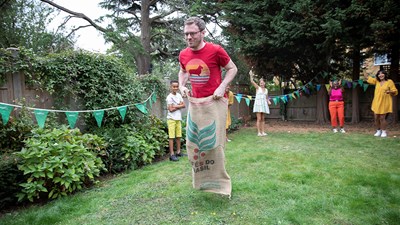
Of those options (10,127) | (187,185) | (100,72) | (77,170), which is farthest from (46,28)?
(187,185)

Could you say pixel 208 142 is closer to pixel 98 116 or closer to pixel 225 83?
pixel 225 83

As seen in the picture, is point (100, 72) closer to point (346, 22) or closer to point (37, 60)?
point (37, 60)

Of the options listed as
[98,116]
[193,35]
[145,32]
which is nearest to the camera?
[193,35]

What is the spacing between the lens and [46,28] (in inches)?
483

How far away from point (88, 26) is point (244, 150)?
11.2 meters

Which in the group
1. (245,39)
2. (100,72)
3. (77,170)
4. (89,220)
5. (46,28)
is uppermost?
(46,28)

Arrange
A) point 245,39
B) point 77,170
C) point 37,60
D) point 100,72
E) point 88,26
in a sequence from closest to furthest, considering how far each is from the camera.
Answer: point 77,170, point 37,60, point 100,72, point 245,39, point 88,26

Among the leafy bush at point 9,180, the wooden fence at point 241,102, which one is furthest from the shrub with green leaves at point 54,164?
the wooden fence at point 241,102

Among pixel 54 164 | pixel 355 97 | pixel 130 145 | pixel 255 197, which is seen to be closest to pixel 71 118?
pixel 54 164

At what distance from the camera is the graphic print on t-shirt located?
2.88 meters

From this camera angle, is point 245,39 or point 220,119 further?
point 245,39

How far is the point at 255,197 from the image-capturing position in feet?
10.3

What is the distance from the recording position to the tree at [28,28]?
392 inches

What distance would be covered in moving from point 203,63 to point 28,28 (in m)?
12.4
